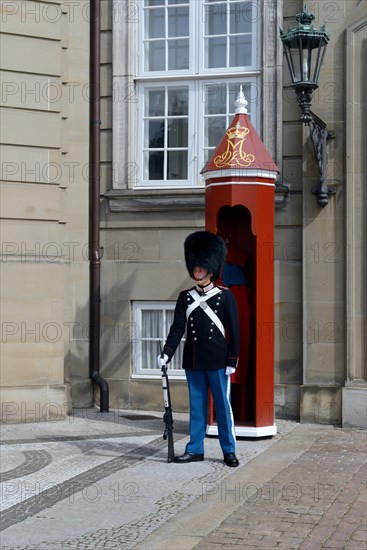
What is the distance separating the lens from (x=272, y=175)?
1017 cm

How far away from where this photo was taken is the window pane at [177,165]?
12375mm

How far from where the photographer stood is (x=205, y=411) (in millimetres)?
9312

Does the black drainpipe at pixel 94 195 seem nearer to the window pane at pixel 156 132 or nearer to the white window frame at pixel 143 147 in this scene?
the white window frame at pixel 143 147

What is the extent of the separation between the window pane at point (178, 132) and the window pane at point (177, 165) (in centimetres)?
11

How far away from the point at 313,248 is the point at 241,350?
1.75 m

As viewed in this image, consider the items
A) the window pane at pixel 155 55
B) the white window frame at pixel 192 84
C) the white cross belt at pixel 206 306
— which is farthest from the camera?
the window pane at pixel 155 55

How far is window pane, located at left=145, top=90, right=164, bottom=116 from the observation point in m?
12.5

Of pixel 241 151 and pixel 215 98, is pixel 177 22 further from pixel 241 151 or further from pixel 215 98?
pixel 241 151

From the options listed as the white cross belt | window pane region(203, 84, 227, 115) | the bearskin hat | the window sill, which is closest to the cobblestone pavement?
the white cross belt

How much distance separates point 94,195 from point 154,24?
2.15m

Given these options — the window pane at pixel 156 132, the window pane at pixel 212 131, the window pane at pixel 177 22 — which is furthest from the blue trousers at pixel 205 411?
the window pane at pixel 177 22

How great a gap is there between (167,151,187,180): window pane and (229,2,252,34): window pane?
1.53 m

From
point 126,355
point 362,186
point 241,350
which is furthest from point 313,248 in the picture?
point 126,355

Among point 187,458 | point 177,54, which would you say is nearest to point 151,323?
point 177,54
